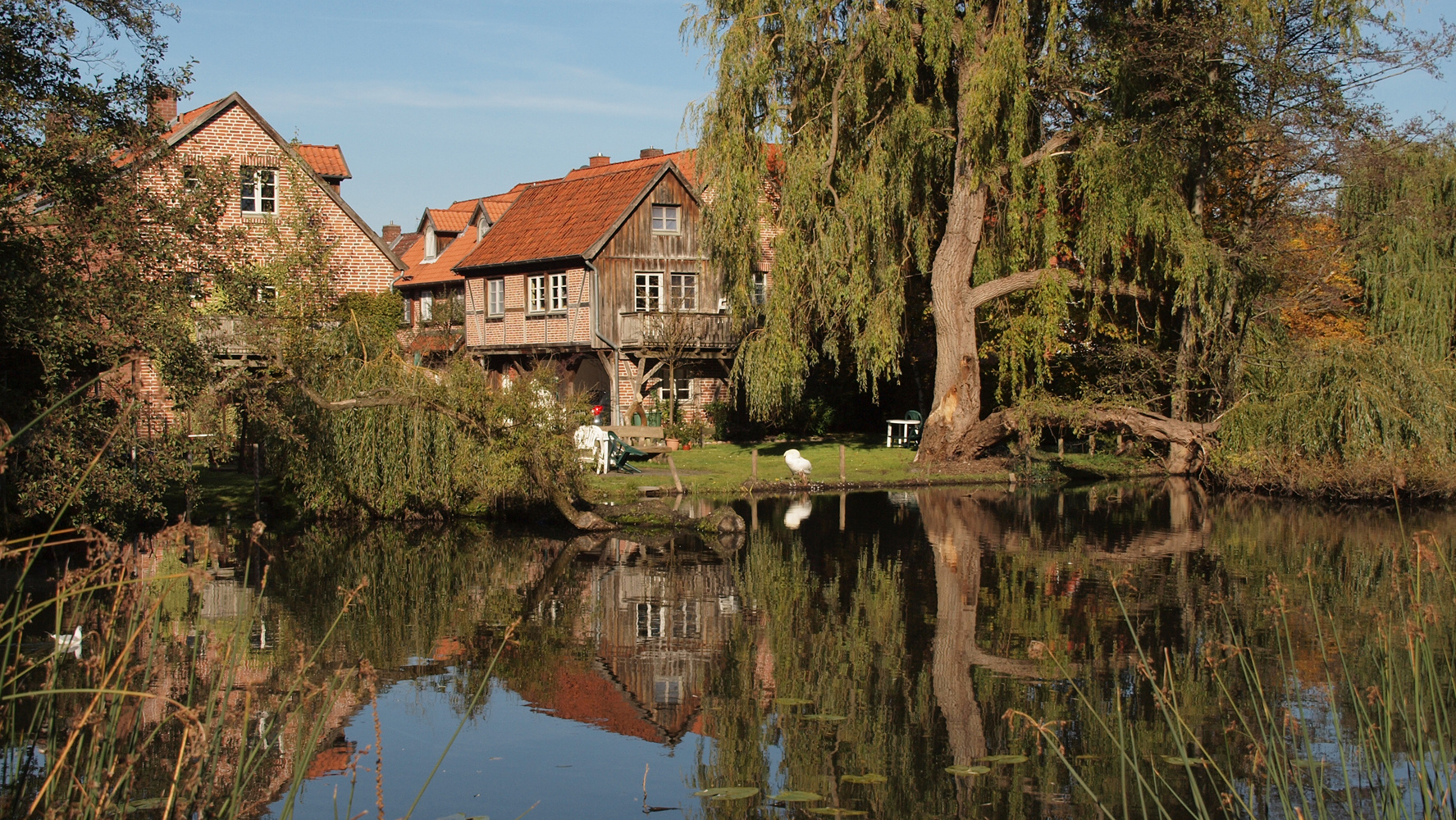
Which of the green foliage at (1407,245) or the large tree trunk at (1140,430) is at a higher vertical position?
the green foliage at (1407,245)

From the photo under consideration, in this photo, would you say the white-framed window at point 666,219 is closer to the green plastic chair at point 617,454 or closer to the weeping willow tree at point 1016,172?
the weeping willow tree at point 1016,172

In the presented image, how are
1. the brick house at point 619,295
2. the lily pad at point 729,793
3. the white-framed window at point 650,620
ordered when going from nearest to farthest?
1. the lily pad at point 729,793
2. the white-framed window at point 650,620
3. the brick house at point 619,295

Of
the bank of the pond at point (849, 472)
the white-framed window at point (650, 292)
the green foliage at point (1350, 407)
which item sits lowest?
the bank of the pond at point (849, 472)

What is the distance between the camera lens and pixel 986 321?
29344 mm

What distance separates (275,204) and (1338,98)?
24521 millimetres

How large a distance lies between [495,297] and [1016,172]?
59.0 ft

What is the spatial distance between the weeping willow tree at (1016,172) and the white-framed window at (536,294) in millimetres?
9594

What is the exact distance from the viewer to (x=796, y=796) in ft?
23.2

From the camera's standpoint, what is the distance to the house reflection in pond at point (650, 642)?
920 cm

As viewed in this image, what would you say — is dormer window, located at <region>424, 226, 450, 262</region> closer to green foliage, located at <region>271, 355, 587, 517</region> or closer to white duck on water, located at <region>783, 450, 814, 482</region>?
white duck on water, located at <region>783, 450, 814, 482</region>

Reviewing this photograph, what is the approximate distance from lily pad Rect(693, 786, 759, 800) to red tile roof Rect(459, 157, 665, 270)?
2768cm

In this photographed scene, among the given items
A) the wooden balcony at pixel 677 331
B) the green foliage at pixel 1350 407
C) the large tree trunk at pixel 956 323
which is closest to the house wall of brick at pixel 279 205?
the wooden balcony at pixel 677 331

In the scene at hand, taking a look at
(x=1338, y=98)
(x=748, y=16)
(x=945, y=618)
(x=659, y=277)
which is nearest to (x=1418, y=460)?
(x=1338, y=98)

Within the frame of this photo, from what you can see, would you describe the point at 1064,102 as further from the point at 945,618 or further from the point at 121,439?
the point at 121,439
